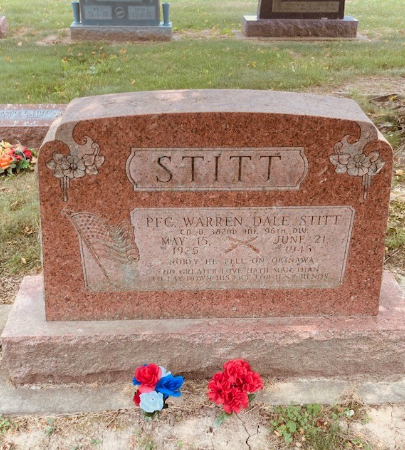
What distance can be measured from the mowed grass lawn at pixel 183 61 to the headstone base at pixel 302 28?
44cm

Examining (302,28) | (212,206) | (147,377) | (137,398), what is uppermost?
(302,28)

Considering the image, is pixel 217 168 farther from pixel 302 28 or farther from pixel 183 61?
pixel 302 28

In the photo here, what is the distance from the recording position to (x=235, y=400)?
2.62 m

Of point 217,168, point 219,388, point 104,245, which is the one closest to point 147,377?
point 219,388

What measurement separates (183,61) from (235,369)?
Answer: 25.6 feet

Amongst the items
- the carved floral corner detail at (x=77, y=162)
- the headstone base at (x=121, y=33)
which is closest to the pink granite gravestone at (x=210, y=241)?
the carved floral corner detail at (x=77, y=162)

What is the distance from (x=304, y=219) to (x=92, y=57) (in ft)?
26.6

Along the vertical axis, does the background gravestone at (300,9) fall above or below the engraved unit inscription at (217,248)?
above

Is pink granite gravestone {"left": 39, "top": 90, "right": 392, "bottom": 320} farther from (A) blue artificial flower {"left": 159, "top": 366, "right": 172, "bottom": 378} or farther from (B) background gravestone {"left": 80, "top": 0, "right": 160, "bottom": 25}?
(B) background gravestone {"left": 80, "top": 0, "right": 160, "bottom": 25}

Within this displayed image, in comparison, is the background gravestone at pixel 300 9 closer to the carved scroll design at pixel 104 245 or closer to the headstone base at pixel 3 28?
the headstone base at pixel 3 28

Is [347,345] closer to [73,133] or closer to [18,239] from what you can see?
[73,133]

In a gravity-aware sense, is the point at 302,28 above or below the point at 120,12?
below

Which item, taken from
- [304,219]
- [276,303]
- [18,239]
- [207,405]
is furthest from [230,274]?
[18,239]

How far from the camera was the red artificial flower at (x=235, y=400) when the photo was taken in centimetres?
262
